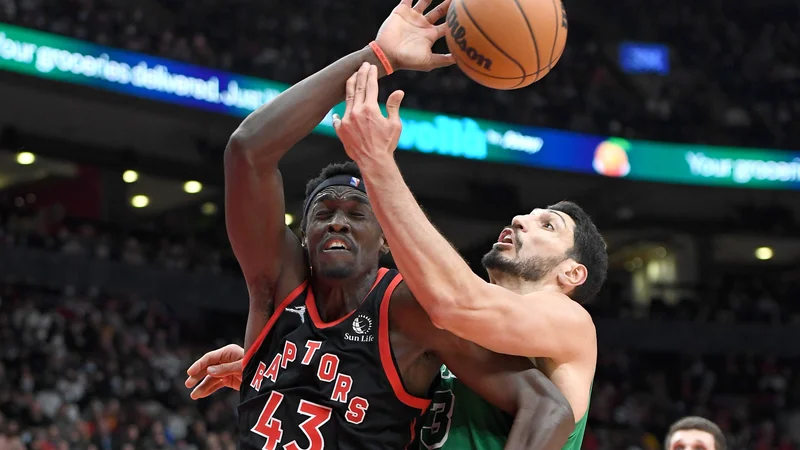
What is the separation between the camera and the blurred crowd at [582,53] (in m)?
17.1

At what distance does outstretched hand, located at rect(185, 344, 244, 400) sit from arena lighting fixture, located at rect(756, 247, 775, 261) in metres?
23.4

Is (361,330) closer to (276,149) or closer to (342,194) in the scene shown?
(342,194)

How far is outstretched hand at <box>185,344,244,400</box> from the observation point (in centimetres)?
402

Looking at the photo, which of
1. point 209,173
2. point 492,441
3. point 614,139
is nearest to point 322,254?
point 492,441

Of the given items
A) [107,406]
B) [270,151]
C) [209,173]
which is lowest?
[270,151]

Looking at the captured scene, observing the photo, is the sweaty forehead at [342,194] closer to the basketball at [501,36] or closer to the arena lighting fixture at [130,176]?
the basketball at [501,36]

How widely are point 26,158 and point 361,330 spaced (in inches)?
644

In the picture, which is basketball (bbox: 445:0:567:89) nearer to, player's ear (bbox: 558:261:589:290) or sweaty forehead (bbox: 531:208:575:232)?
sweaty forehead (bbox: 531:208:575:232)

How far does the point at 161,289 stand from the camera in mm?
17297

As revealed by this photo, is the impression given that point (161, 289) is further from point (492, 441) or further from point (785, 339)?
point (492, 441)

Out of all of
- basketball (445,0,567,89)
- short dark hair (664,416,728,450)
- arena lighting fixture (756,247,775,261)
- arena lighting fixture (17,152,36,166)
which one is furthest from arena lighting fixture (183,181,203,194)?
basketball (445,0,567,89)

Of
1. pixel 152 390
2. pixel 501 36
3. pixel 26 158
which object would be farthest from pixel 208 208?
pixel 501 36

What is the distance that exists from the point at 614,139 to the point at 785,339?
561 cm

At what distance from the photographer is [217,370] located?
4.04 metres
